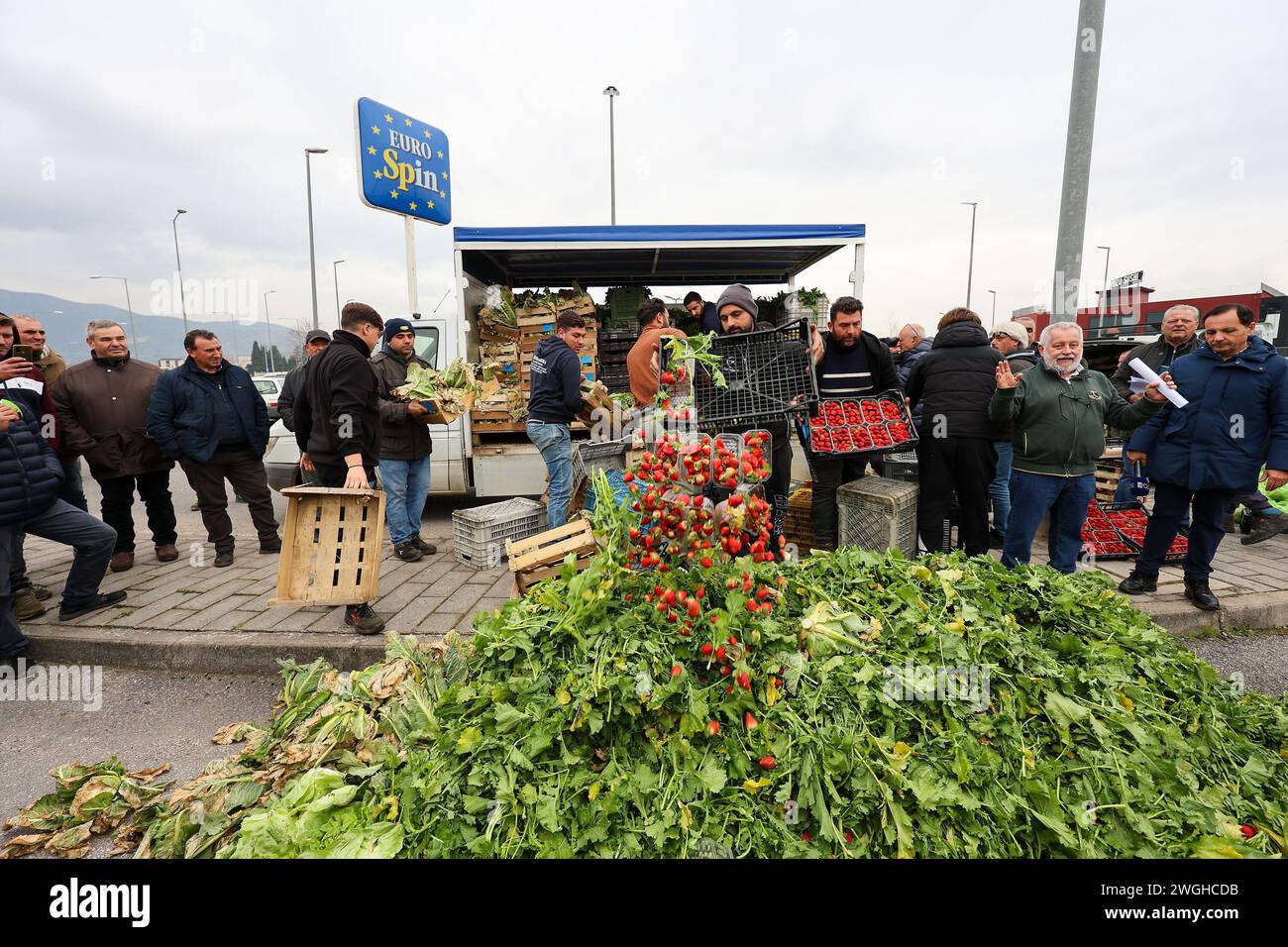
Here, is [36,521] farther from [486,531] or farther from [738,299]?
[738,299]

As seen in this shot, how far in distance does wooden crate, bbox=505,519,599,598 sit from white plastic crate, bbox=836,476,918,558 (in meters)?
2.23

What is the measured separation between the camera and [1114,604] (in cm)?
293

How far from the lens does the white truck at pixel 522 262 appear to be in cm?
702

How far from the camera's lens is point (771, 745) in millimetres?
2205

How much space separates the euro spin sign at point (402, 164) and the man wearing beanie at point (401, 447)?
223 cm

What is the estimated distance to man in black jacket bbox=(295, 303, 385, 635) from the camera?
4.25 metres

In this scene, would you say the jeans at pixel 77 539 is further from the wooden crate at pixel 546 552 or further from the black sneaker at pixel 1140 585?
the black sneaker at pixel 1140 585

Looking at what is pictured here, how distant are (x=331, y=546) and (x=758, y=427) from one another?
3266 millimetres

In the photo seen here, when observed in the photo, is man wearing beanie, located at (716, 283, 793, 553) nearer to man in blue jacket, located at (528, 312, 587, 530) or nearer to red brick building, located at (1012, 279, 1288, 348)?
man in blue jacket, located at (528, 312, 587, 530)

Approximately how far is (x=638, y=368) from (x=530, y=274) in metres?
4.84

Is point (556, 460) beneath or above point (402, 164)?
beneath

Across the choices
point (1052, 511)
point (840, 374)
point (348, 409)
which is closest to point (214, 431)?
point (348, 409)

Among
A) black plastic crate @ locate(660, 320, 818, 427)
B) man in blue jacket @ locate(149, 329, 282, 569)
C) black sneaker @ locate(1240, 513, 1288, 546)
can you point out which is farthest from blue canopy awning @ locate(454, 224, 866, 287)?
black sneaker @ locate(1240, 513, 1288, 546)
